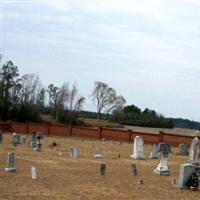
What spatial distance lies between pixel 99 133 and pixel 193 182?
123ft

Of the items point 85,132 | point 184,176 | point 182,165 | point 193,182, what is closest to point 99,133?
point 85,132

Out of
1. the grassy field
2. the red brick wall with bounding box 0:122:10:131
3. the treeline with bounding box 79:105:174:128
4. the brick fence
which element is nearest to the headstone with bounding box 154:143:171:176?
the grassy field

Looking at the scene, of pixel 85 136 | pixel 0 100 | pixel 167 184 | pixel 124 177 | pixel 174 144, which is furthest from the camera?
pixel 0 100

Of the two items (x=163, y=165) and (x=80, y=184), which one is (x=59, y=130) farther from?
(x=80, y=184)

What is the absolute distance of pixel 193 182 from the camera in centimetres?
1683

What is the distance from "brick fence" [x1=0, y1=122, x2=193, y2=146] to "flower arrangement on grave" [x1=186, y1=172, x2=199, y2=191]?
29800 millimetres

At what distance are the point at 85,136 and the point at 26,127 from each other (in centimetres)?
835

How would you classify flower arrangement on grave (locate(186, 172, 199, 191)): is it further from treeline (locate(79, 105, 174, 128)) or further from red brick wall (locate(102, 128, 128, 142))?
treeline (locate(79, 105, 174, 128))

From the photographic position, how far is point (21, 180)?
659 inches

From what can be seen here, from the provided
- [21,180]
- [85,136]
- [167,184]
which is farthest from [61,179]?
[85,136]

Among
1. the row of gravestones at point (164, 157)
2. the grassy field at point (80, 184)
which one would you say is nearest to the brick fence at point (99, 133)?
the row of gravestones at point (164, 157)

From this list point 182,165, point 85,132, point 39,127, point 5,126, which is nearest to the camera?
point 182,165

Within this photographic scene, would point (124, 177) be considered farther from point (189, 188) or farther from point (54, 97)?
point (54, 97)

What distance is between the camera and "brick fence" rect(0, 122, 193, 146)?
1909 inches
